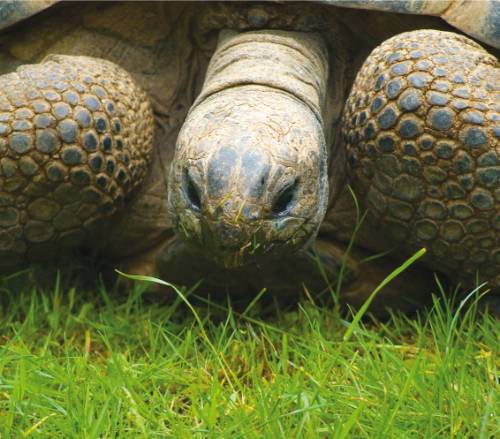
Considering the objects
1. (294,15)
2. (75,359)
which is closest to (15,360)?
(75,359)

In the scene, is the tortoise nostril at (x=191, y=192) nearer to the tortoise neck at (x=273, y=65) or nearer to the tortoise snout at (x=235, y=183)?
the tortoise snout at (x=235, y=183)

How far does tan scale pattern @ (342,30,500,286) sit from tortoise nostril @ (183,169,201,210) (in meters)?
0.63

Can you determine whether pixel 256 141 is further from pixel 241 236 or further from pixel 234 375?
pixel 234 375

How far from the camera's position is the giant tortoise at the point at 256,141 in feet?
7.66

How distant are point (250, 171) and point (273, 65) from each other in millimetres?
701

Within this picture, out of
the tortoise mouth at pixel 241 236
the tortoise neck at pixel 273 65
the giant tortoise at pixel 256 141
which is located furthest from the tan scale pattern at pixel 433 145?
the tortoise mouth at pixel 241 236

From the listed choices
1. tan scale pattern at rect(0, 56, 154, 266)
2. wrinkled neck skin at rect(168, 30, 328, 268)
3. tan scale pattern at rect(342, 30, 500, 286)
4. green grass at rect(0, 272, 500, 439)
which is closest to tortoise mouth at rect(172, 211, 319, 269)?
wrinkled neck skin at rect(168, 30, 328, 268)

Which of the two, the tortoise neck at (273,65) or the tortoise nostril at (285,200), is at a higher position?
the tortoise neck at (273,65)

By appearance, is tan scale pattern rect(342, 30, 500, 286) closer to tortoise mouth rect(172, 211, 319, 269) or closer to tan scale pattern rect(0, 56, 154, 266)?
tortoise mouth rect(172, 211, 319, 269)

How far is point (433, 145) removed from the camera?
8.32ft

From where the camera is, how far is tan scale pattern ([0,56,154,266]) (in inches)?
106

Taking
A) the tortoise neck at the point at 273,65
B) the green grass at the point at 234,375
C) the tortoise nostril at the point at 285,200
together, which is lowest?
the green grass at the point at 234,375

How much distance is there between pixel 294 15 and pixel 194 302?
1.04 metres

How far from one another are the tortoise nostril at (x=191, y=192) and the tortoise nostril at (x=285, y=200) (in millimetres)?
195
